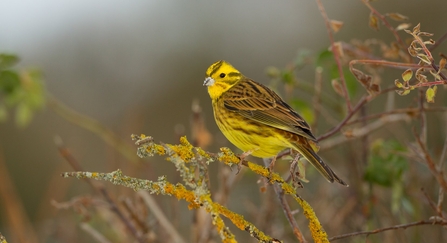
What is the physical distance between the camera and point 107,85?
11164 mm

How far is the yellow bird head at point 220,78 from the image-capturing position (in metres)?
2.86

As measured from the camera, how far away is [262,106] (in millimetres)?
2578

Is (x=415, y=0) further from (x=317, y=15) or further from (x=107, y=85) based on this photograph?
(x=107, y=85)

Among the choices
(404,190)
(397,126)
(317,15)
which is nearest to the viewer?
(404,190)

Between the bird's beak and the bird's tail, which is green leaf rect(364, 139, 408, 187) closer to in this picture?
the bird's tail

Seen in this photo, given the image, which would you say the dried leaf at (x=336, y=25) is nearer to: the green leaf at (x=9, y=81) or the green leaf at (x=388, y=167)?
the green leaf at (x=388, y=167)

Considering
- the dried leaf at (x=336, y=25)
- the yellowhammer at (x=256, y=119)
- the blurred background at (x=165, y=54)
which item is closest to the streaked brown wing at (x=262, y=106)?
the yellowhammer at (x=256, y=119)

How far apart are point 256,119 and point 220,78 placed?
52 centimetres

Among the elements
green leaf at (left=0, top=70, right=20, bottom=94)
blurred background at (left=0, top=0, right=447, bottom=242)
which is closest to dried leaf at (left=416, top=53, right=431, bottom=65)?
green leaf at (left=0, top=70, right=20, bottom=94)

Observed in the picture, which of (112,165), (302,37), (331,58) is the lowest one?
(302,37)

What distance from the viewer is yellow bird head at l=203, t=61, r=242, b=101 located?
9.37ft

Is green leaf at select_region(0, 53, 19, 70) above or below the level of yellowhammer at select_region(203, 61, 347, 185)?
above

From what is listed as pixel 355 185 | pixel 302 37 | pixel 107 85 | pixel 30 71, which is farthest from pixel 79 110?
pixel 355 185

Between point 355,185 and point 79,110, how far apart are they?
26.9 feet
